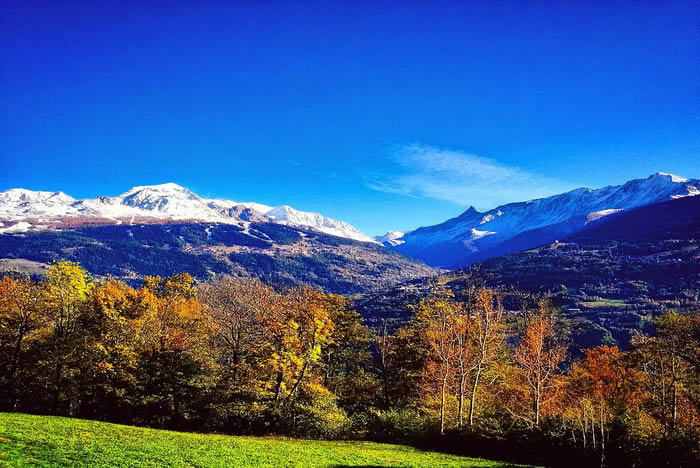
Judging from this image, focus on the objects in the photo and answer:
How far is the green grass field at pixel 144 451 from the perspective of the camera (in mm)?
23406

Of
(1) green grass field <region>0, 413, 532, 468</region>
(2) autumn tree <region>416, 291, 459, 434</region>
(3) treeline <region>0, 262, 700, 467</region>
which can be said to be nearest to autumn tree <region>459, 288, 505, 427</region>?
(3) treeline <region>0, 262, 700, 467</region>

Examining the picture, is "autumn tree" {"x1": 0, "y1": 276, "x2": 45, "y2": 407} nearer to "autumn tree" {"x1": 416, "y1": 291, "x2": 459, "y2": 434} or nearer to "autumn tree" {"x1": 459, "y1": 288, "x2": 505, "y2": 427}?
"autumn tree" {"x1": 416, "y1": 291, "x2": 459, "y2": 434}

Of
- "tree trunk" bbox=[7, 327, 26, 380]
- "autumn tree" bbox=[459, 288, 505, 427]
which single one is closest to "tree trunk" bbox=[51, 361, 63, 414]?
"tree trunk" bbox=[7, 327, 26, 380]

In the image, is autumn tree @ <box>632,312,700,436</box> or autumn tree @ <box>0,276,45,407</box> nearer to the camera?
autumn tree @ <box>0,276,45,407</box>

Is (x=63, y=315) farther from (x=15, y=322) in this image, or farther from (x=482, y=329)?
(x=482, y=329)

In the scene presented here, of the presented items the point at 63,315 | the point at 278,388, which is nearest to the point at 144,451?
the point at 278,388

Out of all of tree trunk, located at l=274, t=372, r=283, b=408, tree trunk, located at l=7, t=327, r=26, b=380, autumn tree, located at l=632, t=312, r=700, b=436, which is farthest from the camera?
autumn tree, located at l=632, t=312, r=700, b=436

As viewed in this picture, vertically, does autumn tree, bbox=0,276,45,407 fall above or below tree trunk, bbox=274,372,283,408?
above

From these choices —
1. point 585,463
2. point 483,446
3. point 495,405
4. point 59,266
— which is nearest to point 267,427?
point 483,446

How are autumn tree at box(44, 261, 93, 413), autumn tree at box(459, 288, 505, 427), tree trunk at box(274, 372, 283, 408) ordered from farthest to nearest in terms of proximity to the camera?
autumn tree at box(44, 261, 93, 413), tree trunk at box(274, 372, 283, 408), autumn tree at box(459, 288, 505, 427)

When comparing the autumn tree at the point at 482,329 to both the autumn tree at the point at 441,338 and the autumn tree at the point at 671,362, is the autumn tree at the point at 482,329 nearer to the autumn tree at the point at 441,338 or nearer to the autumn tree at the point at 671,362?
the autumn tree at the point at 441,338

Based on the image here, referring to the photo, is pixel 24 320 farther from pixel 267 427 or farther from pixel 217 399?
pixel 267 427

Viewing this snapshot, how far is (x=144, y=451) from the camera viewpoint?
26734 millimetres

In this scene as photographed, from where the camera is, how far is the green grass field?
23.4 meters
